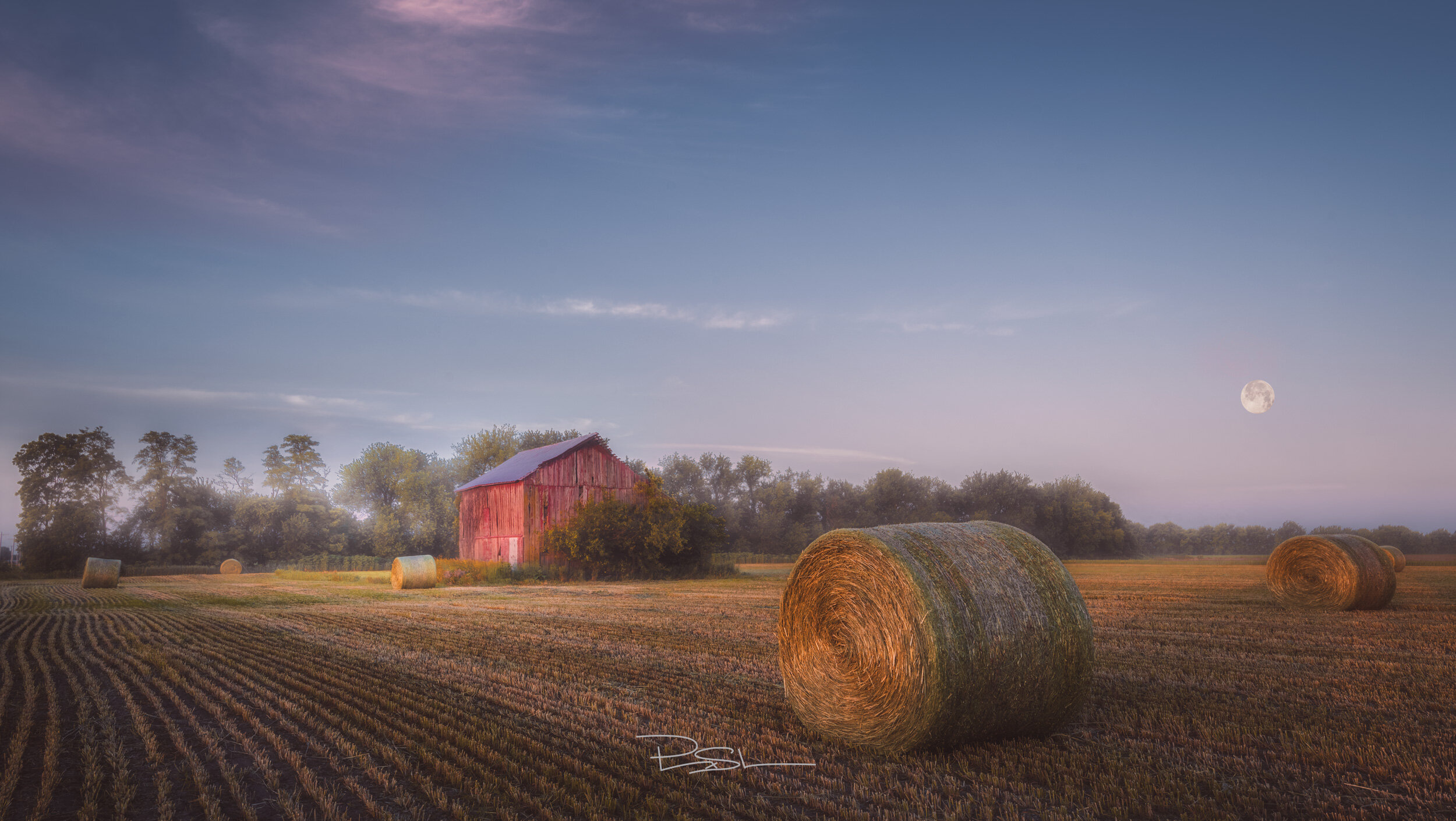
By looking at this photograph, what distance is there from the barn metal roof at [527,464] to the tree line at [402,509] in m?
13.2

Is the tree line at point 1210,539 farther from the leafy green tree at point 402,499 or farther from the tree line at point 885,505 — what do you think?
the leafy green tree at point 402,499

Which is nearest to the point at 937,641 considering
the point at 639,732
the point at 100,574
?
the point at 639,732

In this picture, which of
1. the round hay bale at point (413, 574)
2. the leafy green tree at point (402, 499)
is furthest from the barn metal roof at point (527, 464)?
the leafy green tree at point (402, 499)

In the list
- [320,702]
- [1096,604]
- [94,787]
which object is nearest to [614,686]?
[320,702]

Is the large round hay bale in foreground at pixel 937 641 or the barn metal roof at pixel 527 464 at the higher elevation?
the barn metal roof at pixel 527 464

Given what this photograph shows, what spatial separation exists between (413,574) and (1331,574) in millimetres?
28542

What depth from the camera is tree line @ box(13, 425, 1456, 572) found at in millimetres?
58719

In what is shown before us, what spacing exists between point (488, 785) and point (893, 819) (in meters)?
2.69

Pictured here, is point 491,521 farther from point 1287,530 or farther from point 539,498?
point 1287,530

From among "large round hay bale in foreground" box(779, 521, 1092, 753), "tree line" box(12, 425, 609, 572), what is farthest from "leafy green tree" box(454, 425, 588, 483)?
"large round hay bale in foreground" box(779, 521, 1092, 753)

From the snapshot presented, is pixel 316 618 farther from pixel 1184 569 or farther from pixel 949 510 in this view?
pixel 949 510
